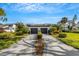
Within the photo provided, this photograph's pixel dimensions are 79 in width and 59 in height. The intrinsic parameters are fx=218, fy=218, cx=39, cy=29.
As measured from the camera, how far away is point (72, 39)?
1.99 meters

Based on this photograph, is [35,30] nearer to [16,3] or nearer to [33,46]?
[33,46]

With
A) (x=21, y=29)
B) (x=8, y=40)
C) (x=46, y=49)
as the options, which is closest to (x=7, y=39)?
(x=8, y=40)

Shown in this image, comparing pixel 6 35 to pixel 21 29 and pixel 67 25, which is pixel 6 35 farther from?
pixel 67 25

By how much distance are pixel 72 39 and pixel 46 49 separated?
25cm

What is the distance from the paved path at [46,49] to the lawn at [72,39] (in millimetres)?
33

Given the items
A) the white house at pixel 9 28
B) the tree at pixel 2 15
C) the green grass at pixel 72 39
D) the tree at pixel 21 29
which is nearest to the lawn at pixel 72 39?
the green grass at pixel 72 39

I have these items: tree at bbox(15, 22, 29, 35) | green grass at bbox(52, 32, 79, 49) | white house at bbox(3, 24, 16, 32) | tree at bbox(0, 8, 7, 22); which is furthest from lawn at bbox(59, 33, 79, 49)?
tree at bbox(0, 8, 7, 22)

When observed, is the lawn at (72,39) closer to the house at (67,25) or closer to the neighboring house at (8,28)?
the house at (67,25)

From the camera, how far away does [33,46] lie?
1.99 meters

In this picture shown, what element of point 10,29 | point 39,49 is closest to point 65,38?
point 39,49

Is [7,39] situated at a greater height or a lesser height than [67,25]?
lesser

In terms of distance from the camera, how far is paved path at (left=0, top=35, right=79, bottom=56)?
1.96 metres

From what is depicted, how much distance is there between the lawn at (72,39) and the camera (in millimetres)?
1975

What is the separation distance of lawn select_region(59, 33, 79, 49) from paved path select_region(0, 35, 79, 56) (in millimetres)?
33
